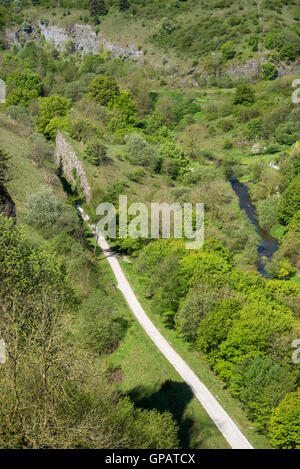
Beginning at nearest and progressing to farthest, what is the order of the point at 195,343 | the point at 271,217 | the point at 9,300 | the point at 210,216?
the point at 9,300 < the point at 195,343 < the point at 210,216 < the point at 271,217

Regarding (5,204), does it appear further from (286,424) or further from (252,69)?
(252,69)

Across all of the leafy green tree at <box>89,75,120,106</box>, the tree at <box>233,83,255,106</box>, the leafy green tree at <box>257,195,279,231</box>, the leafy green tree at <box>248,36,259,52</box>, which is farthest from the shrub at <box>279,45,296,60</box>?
the leafy green tree at <box>257,195,279,231</box>

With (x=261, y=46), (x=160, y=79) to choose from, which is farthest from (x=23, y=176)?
(x=261, y=46)

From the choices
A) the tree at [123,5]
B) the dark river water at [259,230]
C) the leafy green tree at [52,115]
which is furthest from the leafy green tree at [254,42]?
the dark river water at [259,230]

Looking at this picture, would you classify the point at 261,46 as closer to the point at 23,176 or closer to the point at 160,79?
the point at 160,79

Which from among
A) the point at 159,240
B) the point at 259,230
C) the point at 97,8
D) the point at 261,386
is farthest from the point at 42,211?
the point at 97,8

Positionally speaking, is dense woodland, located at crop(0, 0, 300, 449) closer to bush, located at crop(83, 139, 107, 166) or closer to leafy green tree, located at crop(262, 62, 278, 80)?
bush, located at crop(83, 139, 107, 166)

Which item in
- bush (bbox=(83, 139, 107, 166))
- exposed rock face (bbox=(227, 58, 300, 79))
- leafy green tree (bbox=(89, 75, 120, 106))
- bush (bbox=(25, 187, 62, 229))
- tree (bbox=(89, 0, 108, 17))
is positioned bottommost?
bush (bbox=(83, 139, 107, 166))
